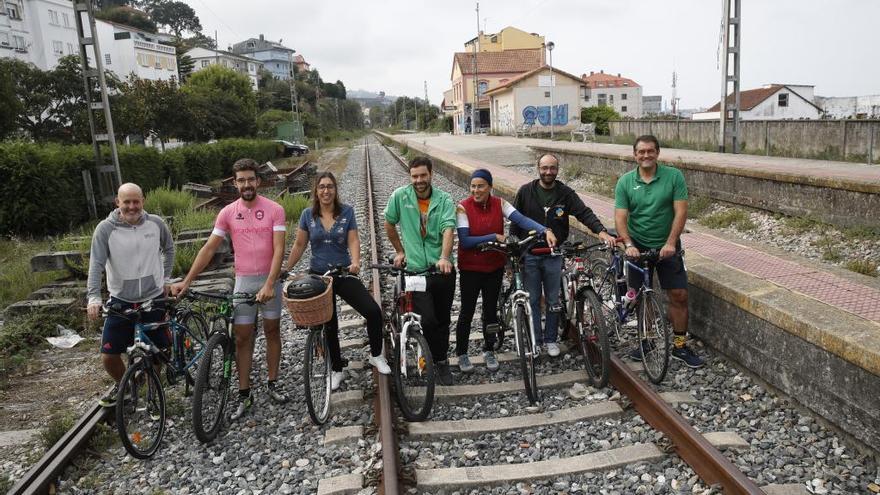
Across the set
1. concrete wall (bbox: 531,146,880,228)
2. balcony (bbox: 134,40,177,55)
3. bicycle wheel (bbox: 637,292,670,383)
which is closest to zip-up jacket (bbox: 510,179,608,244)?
bicycle wheel (bbox: 637,292,670,383)

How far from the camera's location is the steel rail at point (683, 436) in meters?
3.57

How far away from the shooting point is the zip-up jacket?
5598 mm

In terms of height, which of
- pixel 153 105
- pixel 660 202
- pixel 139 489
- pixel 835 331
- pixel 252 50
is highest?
pixel 252 50

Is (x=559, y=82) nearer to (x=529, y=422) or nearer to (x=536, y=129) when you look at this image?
(x=536, y=129)

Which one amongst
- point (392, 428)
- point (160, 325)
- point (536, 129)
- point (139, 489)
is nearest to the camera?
point (139, 489)

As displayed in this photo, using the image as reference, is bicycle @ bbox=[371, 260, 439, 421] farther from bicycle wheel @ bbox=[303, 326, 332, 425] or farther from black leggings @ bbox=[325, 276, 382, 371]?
bicycle wheel @ bbox=[303, 326, 332, 425]

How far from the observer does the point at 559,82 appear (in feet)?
195

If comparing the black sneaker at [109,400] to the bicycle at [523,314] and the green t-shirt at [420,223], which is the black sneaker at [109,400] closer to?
A: the green t-shirt at [420,223]

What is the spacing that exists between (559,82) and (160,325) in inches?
2293

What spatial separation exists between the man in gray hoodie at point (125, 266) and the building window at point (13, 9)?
61497 mm

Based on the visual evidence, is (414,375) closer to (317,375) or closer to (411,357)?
(411,357)

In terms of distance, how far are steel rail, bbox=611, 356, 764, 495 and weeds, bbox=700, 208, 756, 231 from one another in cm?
723

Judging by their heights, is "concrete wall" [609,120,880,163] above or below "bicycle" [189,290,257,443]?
above

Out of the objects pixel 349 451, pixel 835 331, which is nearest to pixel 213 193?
pixel 349 451
